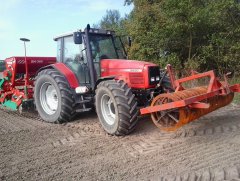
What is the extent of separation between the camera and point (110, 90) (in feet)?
19.4

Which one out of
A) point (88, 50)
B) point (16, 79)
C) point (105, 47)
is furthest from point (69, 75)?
point (16, 79)

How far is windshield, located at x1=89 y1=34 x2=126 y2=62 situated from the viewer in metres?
6.95

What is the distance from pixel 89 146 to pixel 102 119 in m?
0.90

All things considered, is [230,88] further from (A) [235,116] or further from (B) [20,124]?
(B) [20,124]

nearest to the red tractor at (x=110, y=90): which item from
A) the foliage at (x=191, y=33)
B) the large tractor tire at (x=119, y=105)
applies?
the large tractor tire at (x=119, y=105)

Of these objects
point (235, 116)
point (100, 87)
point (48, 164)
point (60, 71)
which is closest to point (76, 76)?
point (60, 71)

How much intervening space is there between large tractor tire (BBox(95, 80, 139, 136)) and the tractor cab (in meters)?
0.83

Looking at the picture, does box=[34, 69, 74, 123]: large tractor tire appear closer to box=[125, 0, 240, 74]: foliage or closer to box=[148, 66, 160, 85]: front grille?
box=[148, 66, 160, 85]: front grille

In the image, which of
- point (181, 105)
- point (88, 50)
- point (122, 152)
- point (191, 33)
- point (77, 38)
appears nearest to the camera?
point (181, 105)

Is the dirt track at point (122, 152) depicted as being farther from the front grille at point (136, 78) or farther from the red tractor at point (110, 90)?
the front grille at point (136, 78)

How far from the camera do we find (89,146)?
18.3 ft

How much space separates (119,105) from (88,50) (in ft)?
5.35

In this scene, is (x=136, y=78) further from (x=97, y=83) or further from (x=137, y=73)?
(x=97, y=83)

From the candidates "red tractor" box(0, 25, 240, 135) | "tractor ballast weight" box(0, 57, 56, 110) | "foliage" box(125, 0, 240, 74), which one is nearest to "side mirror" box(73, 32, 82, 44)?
"red tractor" box(0, 25, 240, 135)
